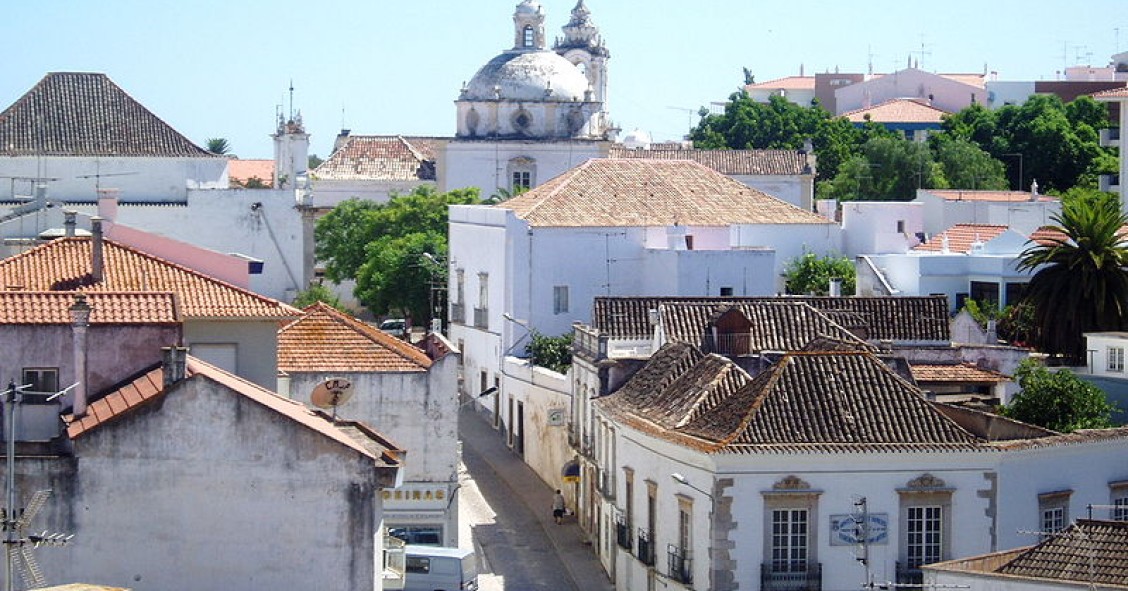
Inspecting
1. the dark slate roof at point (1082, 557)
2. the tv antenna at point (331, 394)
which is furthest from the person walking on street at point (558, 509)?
the dark slate roof at point (1082, 557)

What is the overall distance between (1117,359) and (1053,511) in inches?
457

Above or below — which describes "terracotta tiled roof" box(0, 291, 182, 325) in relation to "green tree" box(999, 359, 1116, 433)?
above

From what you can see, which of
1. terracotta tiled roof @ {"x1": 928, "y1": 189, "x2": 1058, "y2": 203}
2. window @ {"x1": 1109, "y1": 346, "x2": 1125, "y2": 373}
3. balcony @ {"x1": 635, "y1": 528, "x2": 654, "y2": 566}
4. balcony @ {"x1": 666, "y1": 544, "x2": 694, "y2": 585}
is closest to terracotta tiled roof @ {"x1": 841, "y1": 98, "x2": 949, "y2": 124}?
terracotta tiled roof @ {"x1": 928, "y1": 189, "x2": 1058, "y2": 203}

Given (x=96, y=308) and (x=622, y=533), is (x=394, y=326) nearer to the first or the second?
(x=622, y=533)

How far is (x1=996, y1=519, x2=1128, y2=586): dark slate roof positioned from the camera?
109 feet

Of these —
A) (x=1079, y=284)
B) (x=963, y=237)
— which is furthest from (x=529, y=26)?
(x=1079, y=284)

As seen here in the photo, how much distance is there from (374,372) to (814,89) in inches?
4497

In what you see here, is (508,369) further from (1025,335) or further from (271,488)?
(271,488)

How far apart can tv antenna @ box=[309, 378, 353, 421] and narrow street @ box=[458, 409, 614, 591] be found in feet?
17.2

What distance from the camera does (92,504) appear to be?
33656mm

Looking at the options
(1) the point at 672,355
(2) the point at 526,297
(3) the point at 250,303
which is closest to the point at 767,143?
(2) the point at 526,297

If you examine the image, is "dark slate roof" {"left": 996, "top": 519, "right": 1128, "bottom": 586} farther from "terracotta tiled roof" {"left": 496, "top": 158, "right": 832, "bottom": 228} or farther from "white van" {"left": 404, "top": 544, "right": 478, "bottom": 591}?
"terracotta tiled roof" {"left": 496, "top": 158, "right": 832, "bottom": 228}

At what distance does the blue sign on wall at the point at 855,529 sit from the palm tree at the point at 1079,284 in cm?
1822

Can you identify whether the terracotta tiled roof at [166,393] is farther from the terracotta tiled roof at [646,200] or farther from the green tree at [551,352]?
the terracotta tiled roof at [646,200]
